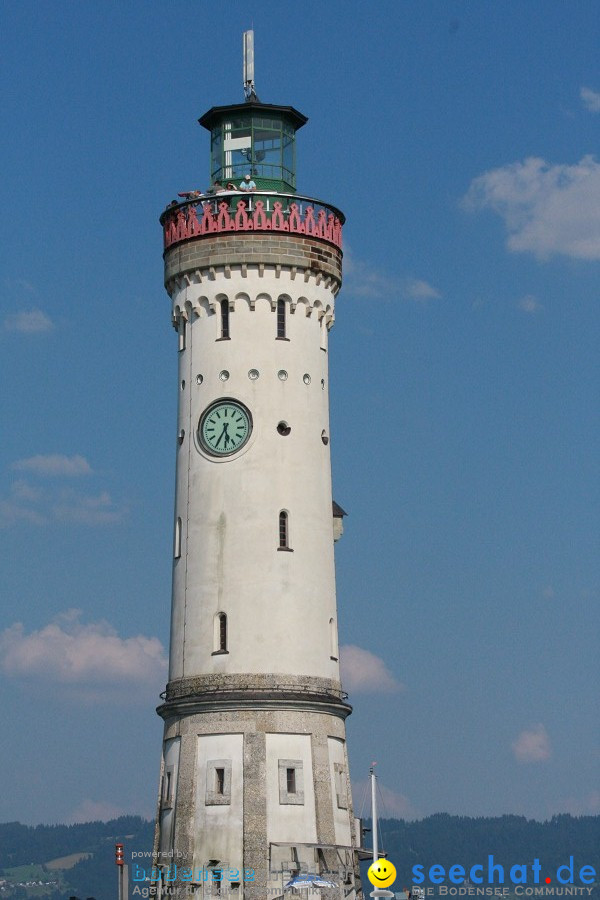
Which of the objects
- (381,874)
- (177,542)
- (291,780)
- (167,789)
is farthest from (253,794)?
(177,542)

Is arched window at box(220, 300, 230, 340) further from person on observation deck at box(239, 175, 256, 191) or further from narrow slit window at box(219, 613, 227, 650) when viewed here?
narrow slit window at box(219, 613, 227, 650)

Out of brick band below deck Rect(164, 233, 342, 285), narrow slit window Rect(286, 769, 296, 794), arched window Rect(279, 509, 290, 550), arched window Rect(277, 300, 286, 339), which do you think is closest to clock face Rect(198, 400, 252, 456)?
arched window Rect(279, 509, 290, 550)

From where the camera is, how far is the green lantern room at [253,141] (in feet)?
247

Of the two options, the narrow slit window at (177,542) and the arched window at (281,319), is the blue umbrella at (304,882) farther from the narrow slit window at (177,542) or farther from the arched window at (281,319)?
the arched window at (281,319)

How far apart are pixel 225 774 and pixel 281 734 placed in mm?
2829

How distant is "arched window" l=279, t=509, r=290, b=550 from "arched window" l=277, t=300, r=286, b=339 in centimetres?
790

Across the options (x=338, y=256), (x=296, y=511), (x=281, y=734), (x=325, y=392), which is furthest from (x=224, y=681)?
(x=338, y=256)

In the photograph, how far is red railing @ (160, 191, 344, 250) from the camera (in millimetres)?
72250

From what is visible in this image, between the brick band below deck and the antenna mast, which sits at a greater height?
the antenna mast

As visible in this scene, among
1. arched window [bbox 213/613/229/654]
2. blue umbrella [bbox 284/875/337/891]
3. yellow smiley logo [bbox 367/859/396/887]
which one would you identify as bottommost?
yellow smiley logo [bbox 367/859/396/887]

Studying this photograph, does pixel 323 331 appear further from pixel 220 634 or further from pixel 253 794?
pixel 253 794

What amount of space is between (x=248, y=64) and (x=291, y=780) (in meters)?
33.6

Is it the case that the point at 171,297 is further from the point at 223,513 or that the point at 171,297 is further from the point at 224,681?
A: the point at 224,681

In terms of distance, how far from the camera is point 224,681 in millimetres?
68062
